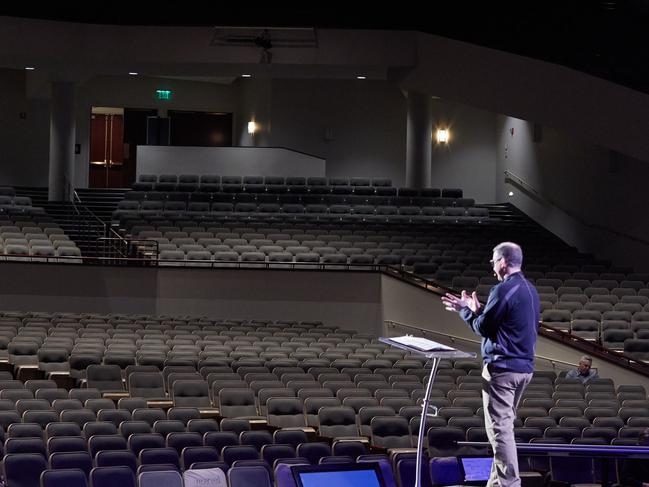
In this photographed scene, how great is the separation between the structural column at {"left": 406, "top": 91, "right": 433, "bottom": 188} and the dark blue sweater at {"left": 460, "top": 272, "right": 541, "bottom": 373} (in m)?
20.4

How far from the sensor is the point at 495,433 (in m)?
5.11

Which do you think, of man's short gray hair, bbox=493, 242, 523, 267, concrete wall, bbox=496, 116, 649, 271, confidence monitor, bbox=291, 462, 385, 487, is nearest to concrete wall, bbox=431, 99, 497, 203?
concrete wall, bbox=496, 116, 649, 271

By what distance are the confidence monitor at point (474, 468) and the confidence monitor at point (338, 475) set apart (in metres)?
0.80

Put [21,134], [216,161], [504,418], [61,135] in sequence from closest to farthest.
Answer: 1. [504,418]
2. [61,135]
3. [216,161]
4. [21,134]

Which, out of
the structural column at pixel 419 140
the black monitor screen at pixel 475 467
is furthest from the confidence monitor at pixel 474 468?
the structural column at pixel 419 140

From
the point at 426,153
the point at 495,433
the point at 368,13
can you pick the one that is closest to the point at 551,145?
the point at 426,153

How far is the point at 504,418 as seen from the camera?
16.7ft

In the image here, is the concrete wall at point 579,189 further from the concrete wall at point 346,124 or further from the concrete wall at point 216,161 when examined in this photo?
the concrete wall at point 216,161

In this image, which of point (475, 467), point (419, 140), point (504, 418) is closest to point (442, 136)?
point (419, 140)

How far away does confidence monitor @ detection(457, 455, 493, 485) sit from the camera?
6344 mm

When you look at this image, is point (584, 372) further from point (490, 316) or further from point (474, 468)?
point (490, 316)

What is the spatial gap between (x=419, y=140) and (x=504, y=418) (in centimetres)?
2053

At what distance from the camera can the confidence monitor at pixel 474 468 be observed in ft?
20.8

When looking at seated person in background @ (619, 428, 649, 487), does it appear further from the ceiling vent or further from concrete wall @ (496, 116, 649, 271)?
the ceiling vent
